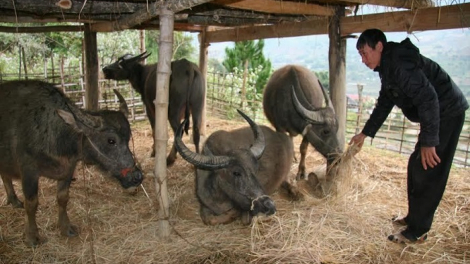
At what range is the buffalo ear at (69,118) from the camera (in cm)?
327

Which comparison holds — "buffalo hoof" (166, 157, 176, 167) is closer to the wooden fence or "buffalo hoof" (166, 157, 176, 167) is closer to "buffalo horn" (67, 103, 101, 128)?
"buffalo horn" (67, 103, 101, 128)

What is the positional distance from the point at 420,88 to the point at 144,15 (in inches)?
118

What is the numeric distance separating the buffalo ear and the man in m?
2.92

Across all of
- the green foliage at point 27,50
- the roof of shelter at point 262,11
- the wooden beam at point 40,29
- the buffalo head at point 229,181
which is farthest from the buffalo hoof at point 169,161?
the green foliage at point 27,50

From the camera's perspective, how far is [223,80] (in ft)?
47.8

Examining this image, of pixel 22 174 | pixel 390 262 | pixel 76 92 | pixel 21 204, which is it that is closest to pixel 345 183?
pixel 390 262

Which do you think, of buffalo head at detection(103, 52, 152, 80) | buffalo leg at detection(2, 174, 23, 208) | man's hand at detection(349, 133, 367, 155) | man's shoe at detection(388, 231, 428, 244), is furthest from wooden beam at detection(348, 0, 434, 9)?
buffalo leg at detection(2, 174, 23, 208)

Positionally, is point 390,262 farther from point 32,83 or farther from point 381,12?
point 32,83

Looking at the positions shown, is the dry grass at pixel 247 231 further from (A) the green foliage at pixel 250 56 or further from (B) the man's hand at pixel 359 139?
(A) the green foliage at pixel 250 56

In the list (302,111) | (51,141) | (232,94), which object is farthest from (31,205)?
(232,94)

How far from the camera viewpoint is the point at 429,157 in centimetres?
333

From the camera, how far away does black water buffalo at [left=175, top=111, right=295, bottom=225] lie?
3.68 meters

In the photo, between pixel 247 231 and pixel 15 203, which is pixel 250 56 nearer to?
pixel 15 203

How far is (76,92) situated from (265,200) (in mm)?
10122
